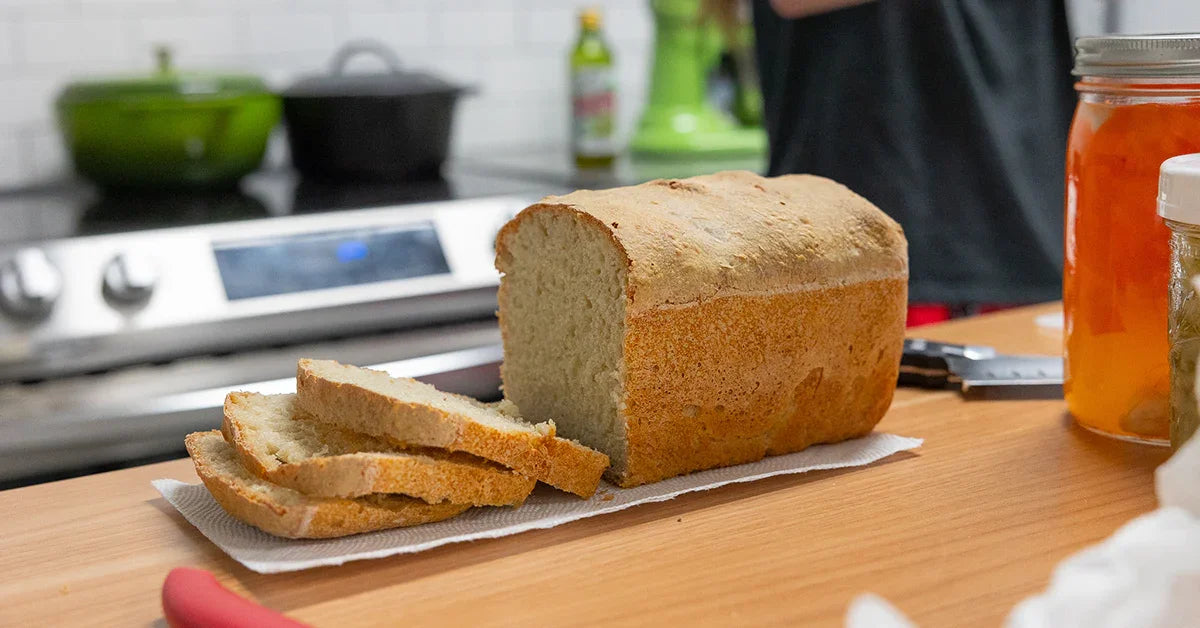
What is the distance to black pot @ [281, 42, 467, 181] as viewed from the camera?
2.63 metres

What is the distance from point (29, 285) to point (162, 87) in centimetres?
61

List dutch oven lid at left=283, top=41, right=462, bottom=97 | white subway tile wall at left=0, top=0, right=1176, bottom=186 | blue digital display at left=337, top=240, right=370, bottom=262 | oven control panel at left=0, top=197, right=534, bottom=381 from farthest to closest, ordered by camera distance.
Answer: white subway tile wall at left=0, top=0, right=1176, bottom=186
dutch oven lid at left=283, top=41, right=462, bottom=97
blue digital display at left=337, top=240, right=370, bottom=262
oven control panel at left=0, top=197, right=534, bottom=381

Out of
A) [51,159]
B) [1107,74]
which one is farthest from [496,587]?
[51,159]

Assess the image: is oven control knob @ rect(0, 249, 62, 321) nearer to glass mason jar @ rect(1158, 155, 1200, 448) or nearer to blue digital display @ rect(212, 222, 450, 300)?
blue digital display @ rect(212, 222, 450, 300)

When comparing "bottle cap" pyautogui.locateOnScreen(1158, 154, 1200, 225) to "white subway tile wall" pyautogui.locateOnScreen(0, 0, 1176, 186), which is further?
"white subway tile wall" pyautogui.locateOnScreen(0, 0, 1176, 186)

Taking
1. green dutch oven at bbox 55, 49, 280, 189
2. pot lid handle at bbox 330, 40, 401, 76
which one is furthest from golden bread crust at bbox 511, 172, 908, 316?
pot lid handle at bbox 330, 40, 401, 76

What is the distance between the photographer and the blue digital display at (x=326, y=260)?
2.20m

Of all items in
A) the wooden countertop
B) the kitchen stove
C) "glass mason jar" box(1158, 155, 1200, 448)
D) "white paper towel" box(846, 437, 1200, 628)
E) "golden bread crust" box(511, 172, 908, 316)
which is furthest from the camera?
the kitchen stove

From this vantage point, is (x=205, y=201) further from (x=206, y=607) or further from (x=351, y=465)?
(x=206, y=607)

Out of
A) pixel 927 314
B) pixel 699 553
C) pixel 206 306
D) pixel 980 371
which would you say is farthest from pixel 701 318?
pixel 927 314

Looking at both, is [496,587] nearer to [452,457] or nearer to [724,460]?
[452,457]

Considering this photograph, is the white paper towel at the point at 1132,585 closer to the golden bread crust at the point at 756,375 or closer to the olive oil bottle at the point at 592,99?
the golden bread crust at the point at 756,375

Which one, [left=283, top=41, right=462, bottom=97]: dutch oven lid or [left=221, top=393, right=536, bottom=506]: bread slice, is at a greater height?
[left=283, top=41, right=462, bottom=97]: dutch oven lid

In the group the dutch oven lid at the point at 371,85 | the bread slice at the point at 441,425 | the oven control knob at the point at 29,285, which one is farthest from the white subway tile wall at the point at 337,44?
the bread slice at the point at 441,425
